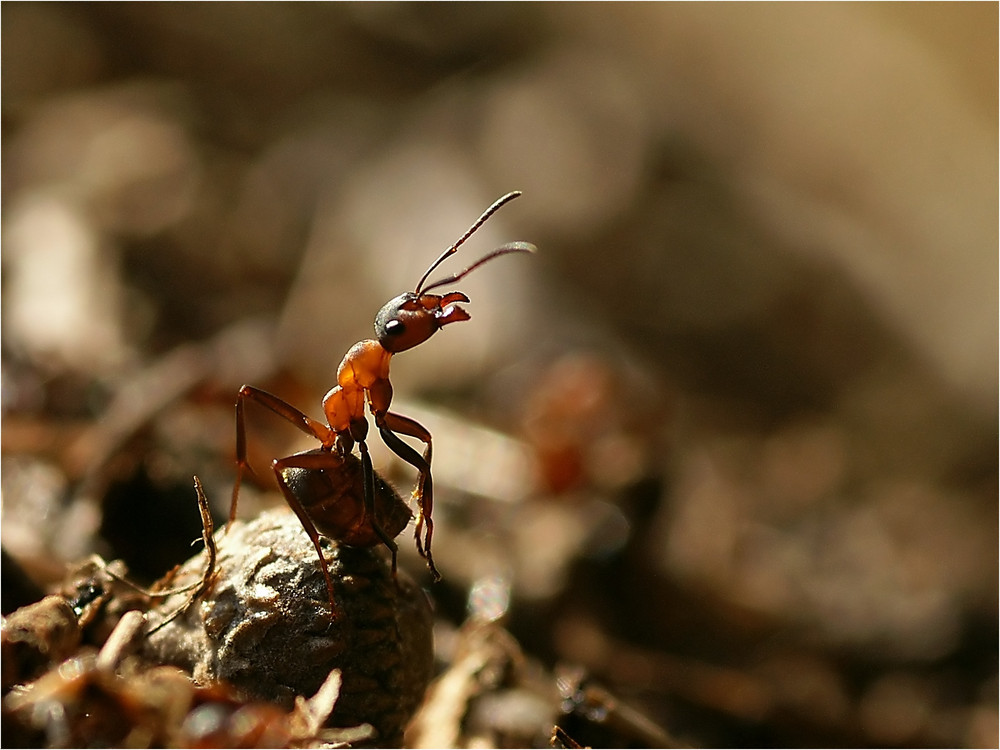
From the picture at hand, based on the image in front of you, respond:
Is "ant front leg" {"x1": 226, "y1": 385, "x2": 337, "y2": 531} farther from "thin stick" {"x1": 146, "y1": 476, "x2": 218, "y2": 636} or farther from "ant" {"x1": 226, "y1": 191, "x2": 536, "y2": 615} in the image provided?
"thin stick" {"x1": 146, "y1": 476, "x2": 218, "y2": 636}

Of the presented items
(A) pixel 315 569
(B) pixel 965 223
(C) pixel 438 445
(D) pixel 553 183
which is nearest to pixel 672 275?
(D) pixel 553 183

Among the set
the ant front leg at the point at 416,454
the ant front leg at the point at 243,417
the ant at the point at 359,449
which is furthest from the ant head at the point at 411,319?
the ant front leg at the point at 243,417

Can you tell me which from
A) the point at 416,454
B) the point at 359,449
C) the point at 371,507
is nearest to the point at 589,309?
the point at 416,454

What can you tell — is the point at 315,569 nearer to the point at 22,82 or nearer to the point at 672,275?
the point at 672,275

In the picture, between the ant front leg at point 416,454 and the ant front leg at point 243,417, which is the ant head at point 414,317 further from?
the ant front leg at point 243,417

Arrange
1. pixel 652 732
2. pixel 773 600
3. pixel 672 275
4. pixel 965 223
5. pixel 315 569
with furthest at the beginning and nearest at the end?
pixel 965 223 → pixel 672 275 → pixel 773 600 → pixel 652 732 → pixel 315 569
